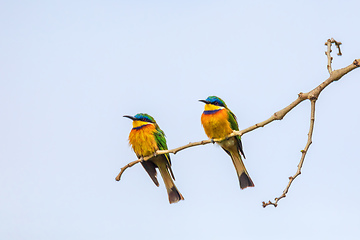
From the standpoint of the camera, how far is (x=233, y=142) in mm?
6695

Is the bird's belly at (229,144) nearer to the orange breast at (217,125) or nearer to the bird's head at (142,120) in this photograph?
the orange breast at (217,125)

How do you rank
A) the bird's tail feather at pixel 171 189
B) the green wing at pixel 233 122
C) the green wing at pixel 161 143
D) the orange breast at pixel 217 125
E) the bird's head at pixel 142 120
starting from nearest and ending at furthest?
1. the orange breast at pixel 217 125
2. the green wing at pixel 233 122
3. the bird's tail feather at pixel 171 189
4. the green wing at pixel 161 143
5. the bird's head at pixel 142 120

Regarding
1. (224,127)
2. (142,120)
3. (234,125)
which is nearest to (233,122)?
(234,125)

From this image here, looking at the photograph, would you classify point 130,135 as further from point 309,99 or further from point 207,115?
point 309,99

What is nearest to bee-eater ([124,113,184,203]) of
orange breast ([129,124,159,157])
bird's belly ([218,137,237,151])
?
orange breast ([129,124,159,157])

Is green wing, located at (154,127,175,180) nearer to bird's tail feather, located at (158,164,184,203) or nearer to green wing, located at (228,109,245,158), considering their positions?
bird's tail feather, located at (158,164,184,203)

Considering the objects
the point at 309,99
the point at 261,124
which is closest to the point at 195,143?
the point at 261,124

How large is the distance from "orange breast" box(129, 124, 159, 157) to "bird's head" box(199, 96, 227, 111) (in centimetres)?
88

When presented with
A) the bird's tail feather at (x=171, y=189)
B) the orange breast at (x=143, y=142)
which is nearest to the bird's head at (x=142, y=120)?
the orange breast at (x=143, y=142)

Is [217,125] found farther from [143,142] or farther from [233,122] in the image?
[143,142]

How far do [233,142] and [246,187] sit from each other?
57 centimetres

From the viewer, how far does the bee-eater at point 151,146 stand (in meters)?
7.12

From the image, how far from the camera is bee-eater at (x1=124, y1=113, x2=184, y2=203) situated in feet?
23.4

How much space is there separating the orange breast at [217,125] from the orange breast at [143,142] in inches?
33.9
